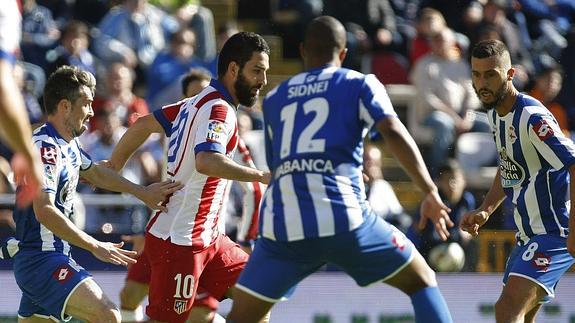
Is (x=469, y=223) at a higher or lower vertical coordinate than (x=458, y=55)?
higher

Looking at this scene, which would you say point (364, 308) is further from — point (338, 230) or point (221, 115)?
point (338, 230)

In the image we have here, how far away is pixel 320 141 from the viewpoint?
621 cm

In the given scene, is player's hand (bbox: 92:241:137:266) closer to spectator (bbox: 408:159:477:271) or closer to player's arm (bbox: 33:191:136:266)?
player's arm (bbox: 33:191:136:266)

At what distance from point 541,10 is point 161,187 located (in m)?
10.7

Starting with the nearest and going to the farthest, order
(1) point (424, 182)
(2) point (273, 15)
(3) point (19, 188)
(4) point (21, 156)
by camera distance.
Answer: (4) point (21, 156)
(1) point (424, 182)
(3) point (19, 188)
(2) point (273, 15)

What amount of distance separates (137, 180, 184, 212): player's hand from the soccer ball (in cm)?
388

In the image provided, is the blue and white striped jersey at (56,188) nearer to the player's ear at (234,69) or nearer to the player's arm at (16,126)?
the player's ear at (234,69)

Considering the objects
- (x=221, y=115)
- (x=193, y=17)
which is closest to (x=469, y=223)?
(x=221, y=115)

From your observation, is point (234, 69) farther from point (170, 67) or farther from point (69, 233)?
point (170, 67)

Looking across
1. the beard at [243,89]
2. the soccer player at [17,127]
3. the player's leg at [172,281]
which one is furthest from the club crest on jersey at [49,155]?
the soccer player at [17,127]

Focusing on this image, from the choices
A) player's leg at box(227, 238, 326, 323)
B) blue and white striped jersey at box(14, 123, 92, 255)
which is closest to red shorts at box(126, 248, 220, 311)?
blue and white striped jersey at box(14, 123, 92, 255)

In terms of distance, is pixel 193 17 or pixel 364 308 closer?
pixel 364 308

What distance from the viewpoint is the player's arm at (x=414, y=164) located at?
6004 millimetres

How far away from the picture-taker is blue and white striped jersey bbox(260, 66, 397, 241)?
6164mm
